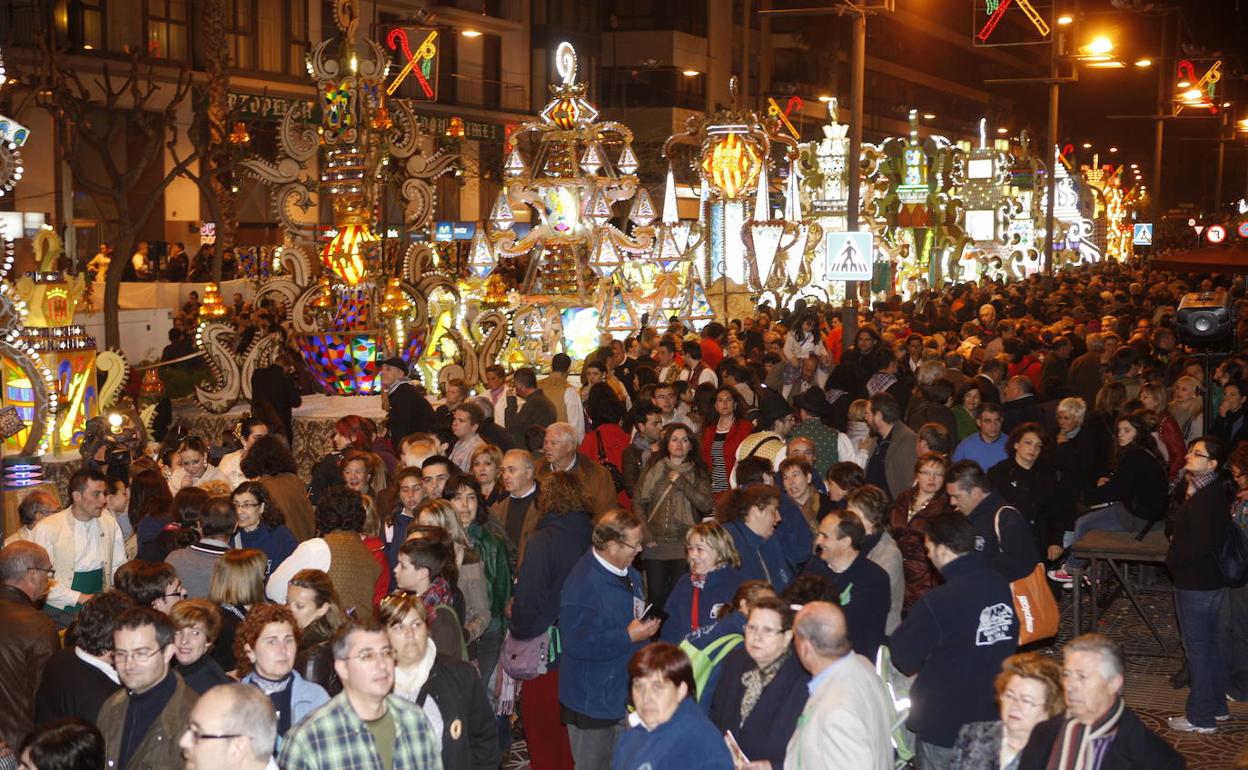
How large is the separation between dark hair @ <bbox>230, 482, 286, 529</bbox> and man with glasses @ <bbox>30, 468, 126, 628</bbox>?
0.81 m

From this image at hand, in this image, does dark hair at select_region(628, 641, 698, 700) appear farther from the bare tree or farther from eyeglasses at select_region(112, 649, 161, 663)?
the bare tree

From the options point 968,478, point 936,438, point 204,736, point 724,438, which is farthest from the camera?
point 724,438

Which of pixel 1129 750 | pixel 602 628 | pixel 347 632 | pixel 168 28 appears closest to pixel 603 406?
pixel 602 628

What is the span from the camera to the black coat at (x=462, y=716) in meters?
5.52

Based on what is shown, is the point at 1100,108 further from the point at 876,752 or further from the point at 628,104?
the point at 876,752

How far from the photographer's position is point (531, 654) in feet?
24.1

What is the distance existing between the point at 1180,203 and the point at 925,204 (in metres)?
53.6

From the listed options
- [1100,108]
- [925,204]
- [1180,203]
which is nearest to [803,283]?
[925,204]

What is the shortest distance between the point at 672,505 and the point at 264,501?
2.52 metres

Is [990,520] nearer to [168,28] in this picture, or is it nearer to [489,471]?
[489,471]

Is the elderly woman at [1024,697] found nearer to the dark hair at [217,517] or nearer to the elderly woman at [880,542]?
the elderly woman at [880,542]

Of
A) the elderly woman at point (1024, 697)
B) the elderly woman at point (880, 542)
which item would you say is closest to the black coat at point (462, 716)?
the elderly woman at point (1024, 697)

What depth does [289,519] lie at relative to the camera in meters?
8.86

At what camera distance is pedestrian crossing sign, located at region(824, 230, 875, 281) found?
17281 millimetres
